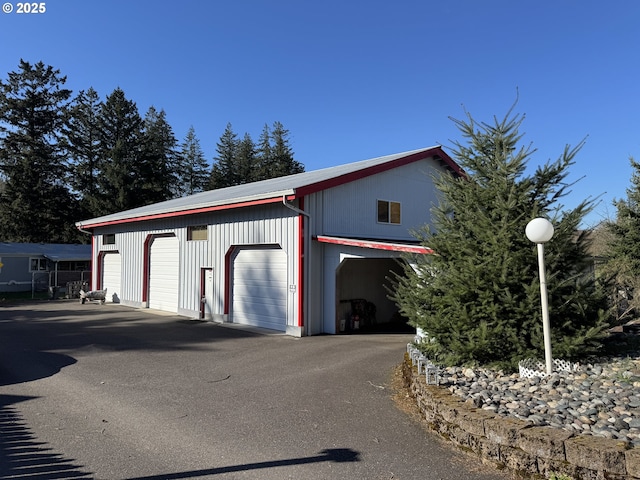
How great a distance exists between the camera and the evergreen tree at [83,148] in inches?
1665

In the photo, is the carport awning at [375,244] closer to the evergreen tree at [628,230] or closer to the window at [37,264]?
the evergreen tree at [628,230]

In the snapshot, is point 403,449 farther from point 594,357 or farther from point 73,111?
point 73,111

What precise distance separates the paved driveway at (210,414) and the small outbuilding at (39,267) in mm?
21271

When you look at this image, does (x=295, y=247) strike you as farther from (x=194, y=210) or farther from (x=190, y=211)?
(x=190, y=211)

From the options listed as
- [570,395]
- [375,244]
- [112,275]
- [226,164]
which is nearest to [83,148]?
[226,164]

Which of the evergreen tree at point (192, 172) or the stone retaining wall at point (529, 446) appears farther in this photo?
the evergreen tree at point (192, 172)

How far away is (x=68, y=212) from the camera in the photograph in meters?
40.2

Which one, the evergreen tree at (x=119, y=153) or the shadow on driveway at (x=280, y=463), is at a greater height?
the evergreen tree at (x=119, y=153)

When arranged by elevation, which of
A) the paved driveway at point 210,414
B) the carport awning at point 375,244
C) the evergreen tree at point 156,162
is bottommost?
the paved driveway at point 210,414

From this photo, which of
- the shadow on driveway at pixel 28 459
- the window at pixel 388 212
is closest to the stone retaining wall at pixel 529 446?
the shadow on driveway at pixel 28 459

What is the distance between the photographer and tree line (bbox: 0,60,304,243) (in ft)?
126

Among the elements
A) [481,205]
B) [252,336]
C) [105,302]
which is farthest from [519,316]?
[105,302]

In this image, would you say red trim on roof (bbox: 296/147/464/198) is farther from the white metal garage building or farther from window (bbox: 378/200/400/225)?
window (bbox: 378/200/400/225)

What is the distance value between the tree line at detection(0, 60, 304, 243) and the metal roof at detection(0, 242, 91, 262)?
738 centimetres
